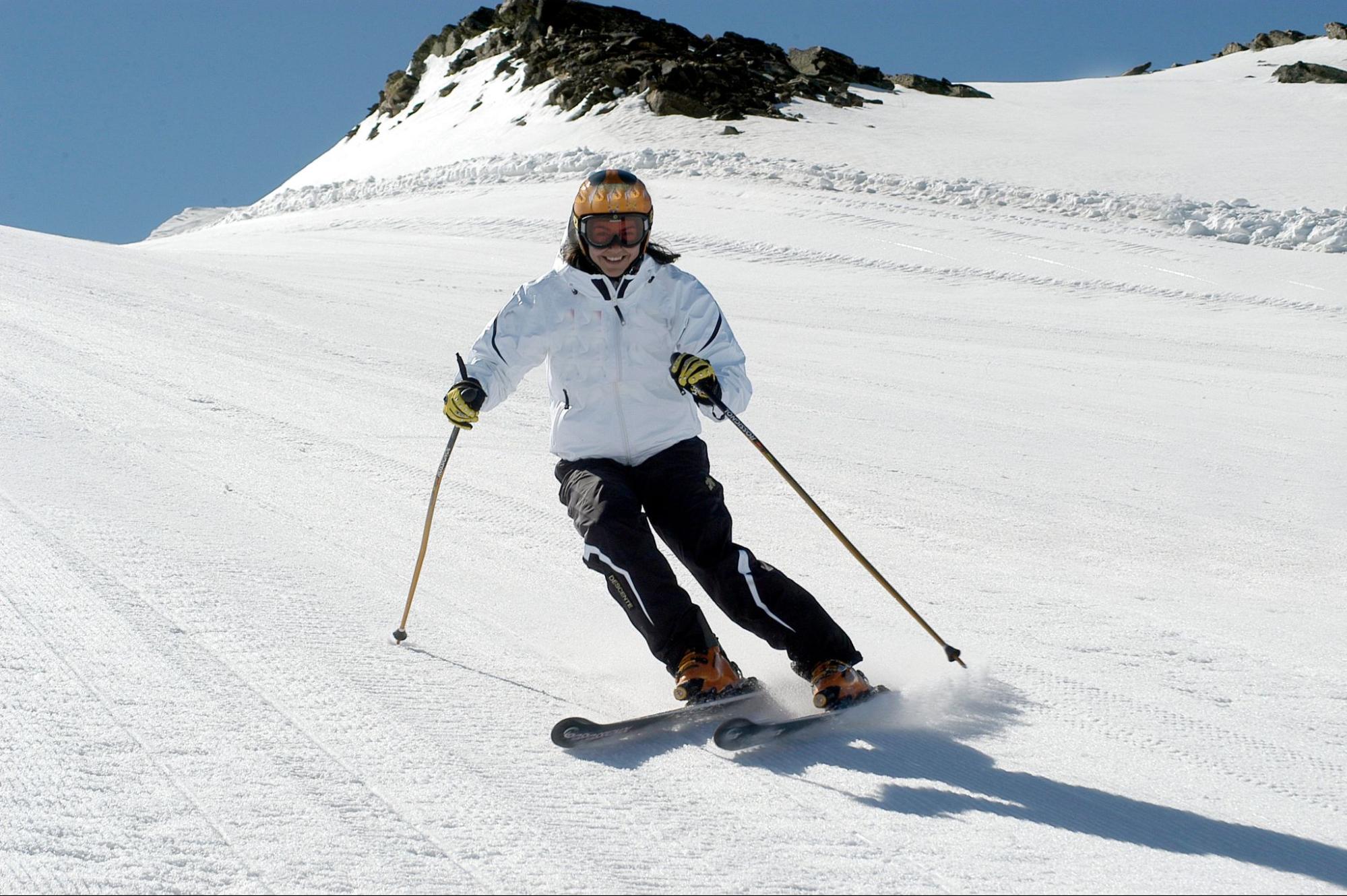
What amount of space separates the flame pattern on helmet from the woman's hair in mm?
74

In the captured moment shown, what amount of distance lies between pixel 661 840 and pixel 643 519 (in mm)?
1132

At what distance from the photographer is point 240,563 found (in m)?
4.20

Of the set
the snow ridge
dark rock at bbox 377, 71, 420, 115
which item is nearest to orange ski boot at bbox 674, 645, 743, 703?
the snow ridge

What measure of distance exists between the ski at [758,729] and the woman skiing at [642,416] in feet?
0.47

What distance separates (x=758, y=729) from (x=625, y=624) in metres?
1.20

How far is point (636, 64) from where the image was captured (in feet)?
134

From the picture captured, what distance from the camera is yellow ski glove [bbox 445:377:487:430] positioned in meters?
3.46

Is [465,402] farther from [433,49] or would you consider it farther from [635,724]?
[433,49]

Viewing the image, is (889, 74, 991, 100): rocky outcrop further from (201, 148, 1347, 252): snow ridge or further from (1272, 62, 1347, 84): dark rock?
(201, 148, 1347, 252): snow ridge

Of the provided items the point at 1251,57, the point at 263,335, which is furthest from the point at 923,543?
the point at 1251,57

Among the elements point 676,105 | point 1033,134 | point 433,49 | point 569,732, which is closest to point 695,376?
point 569,732

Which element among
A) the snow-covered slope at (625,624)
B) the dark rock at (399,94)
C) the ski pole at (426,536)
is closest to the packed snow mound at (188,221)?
the dark rock at (399,94)

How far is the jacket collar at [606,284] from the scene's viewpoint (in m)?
3.44

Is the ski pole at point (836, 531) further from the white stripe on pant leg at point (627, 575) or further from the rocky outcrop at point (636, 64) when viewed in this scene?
the rocky outcrop at point (636, 64)
